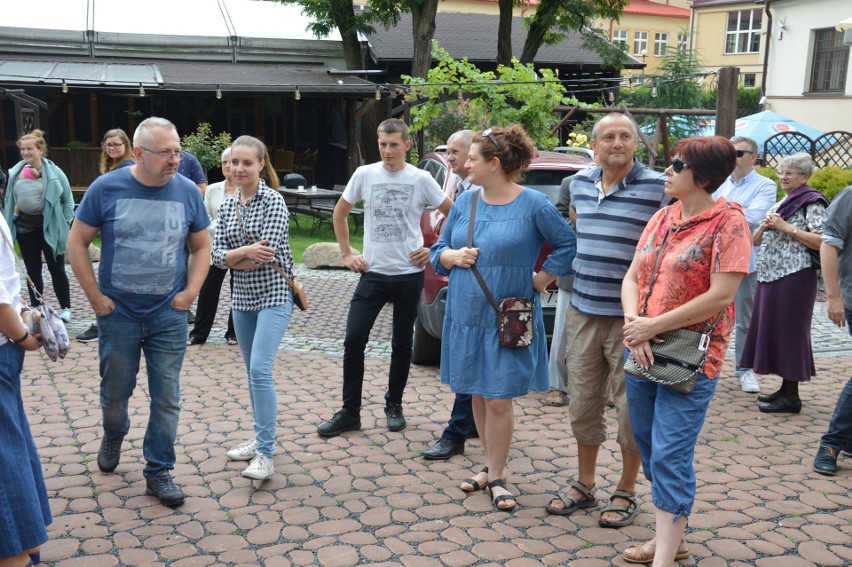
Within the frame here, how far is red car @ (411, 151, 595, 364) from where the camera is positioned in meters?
6.44

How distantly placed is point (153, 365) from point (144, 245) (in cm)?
64

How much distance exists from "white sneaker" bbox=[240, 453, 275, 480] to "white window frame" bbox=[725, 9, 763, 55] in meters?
43.4

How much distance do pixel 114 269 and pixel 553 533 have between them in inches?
99.5

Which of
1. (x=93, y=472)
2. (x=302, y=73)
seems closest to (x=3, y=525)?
(x=93, y=472)

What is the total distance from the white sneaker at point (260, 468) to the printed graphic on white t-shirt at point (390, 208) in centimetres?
156

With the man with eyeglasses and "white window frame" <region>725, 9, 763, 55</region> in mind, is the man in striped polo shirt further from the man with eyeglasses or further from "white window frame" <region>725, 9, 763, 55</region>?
"white window frame" <region>725, 9, 763, 55</region>

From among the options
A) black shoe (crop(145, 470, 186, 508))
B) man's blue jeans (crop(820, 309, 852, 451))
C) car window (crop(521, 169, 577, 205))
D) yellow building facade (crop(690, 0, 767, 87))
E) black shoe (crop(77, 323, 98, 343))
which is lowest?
black shoe (crop(77, 323, 98, 343))

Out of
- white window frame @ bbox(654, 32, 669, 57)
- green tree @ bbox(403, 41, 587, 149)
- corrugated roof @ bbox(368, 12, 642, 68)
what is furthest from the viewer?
white window frame @ bbox(654, 32, 669, 57)

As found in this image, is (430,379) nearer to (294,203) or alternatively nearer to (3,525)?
(3,525)

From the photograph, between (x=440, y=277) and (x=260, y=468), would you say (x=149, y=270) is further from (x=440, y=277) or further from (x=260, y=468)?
(x=440, y=277)

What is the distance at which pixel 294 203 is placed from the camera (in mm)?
15312

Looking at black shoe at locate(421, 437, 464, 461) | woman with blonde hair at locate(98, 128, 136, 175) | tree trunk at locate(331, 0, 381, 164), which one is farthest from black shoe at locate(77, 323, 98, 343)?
tree trunk at locate(331, 0, 381, 164)

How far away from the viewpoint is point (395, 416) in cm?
562

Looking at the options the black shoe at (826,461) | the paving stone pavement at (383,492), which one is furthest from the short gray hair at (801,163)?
the black shoe at (826,461)
